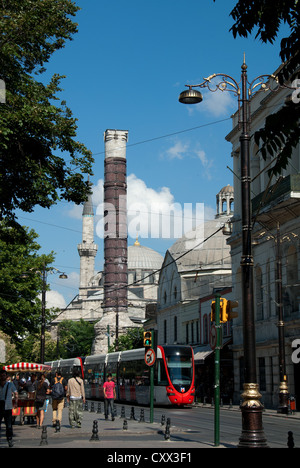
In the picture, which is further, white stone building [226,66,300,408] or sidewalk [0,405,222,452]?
white stone building [226,66,300,408]

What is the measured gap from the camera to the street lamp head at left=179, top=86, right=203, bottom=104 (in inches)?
615

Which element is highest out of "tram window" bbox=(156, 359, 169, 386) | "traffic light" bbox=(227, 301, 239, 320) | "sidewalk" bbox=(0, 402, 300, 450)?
"traffic light" bbox=(227, 301, 239, 320)

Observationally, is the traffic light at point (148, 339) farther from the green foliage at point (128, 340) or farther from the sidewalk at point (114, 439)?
the green foliage at point (128, 340)

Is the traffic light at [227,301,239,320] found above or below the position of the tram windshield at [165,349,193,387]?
above

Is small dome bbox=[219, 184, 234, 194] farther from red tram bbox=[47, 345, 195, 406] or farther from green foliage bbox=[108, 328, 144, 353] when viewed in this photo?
red tram bbox=[47, 345, 195, 406]

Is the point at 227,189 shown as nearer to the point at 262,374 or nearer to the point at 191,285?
the point at 191,285

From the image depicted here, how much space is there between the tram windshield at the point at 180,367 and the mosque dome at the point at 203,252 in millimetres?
30095

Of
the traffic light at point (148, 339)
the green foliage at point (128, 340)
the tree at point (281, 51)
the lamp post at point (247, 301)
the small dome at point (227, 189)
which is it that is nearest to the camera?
the tree at point (281, 51)

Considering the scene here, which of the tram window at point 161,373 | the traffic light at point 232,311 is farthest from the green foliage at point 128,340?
the traffic light at point 232,311

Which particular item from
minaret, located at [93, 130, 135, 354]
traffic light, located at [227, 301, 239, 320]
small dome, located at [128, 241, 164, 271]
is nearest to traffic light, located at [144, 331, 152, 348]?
traffic light, located at [227, 301, 239, 320]

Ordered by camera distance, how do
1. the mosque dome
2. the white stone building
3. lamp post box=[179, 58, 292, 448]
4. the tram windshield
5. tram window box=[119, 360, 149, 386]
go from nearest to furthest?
lamp post box=[179, 58, 292, 448]
the white stone building
the tram windshield
tram window box=[119, 360, 149, 386]
the mosque dome

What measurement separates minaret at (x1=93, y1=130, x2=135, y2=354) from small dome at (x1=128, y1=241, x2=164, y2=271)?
197 feet

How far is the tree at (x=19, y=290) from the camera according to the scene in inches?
1535
